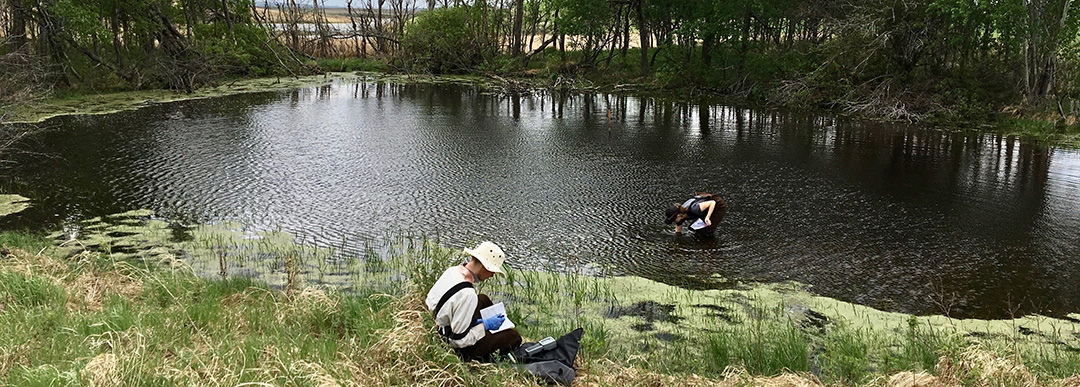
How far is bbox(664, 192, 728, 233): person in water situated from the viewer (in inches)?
402

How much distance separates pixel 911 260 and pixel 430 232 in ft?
21.2

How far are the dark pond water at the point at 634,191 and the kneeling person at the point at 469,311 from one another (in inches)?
148

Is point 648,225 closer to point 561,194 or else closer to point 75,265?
point 561,194

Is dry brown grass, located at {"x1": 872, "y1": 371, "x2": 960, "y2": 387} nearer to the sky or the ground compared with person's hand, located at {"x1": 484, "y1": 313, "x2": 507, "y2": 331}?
nearer to the ground

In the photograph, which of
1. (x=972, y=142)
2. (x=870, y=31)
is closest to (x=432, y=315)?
(x=972, y=142)

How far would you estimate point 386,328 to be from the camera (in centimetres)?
598

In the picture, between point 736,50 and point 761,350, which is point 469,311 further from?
point 736,50

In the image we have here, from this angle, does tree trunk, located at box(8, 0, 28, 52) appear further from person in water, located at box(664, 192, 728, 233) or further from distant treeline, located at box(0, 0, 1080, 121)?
person in water, located at box(664, 192, 728, 233)

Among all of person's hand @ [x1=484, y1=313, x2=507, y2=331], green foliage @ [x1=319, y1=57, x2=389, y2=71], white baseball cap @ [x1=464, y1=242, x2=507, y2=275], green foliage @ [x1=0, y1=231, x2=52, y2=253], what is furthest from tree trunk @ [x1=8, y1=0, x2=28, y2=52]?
person's hand @ [x1=484, y1=313, x2=507, y2=331]

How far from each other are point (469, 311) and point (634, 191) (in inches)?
328

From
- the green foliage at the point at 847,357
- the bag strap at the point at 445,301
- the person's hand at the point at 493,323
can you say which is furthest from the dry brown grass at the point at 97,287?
the green foliage at the point at 847,357

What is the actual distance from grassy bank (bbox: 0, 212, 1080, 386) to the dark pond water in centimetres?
82

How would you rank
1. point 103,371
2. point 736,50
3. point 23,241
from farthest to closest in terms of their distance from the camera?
point 736,50, point 23,241, point 103,371

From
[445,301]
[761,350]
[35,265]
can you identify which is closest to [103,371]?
[445,301]
